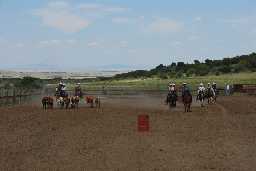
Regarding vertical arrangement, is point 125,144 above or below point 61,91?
below

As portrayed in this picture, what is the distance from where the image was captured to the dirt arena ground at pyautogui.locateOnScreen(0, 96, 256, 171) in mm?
14430

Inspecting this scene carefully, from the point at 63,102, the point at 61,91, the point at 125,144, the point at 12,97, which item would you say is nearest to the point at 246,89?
the point at 12,97

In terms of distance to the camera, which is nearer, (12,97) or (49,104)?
(49,104)

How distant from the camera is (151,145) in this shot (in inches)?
718

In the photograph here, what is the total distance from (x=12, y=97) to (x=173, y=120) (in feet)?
69.1

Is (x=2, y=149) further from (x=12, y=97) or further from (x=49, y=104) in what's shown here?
(x=12, y=97)

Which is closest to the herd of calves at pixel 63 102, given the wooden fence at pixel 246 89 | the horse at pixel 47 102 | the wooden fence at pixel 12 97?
the horse at pixel 47 102

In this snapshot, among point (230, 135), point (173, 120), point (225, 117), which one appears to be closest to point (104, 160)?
point (230, 135)

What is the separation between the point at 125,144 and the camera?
61.1ft

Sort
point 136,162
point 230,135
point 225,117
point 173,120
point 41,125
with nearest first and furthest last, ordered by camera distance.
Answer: point 136,162, point 230,135, point 41,125, point 173,120, point 225,117

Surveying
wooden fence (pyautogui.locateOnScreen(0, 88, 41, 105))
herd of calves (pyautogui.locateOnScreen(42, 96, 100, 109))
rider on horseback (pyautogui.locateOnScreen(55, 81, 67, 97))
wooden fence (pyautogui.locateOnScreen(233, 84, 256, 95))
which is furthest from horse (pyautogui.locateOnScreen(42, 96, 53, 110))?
wooden fence (pyautogui.locateOnScreen(233, 84, 256, 95))

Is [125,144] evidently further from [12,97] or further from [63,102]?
[12,97]

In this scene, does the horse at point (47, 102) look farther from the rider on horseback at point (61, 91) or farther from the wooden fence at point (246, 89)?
the wooden fence at point (246, 89)

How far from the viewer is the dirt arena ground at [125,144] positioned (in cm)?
1443
